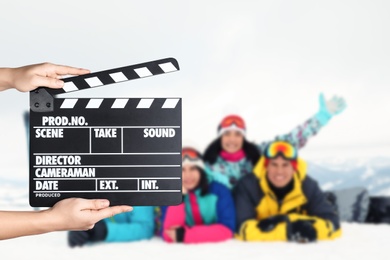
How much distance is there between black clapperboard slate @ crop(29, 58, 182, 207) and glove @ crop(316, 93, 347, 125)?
3.10 metres

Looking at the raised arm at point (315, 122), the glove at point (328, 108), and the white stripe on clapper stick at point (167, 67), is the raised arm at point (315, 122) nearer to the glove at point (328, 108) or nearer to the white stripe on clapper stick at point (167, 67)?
the glove at point (328, 108)

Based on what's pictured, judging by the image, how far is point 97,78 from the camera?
6.29 feet

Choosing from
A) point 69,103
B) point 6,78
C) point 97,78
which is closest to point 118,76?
point 97,78

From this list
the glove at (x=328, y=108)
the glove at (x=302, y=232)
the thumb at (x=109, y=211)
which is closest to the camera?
the thumb at (x=109, y=211)

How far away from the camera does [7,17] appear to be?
455 centimetres

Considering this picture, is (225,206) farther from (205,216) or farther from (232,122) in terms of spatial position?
(232,122)

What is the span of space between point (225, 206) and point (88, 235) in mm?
909

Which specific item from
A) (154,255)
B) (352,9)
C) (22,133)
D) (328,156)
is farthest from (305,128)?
(22,133)

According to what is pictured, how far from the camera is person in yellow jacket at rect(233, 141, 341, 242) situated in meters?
4.31

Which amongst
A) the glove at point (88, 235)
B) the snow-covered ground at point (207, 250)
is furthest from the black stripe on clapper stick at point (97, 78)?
the glove at point (88, 235)

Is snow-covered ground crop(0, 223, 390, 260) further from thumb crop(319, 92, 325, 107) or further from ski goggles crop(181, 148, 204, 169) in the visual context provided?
thumb crop(319, 92, 325, 107)

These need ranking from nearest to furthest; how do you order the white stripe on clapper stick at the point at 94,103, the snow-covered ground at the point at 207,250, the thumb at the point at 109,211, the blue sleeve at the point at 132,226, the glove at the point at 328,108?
the thumb at the point at 109,211 → the white stripe on clapper stick at the point at 94,103 → the snow-covered ground at the point at 207,250 → the blue sleeve at the point at 132,226 → the glove at the point at 328,108

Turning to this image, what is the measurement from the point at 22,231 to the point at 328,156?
3.50 metres

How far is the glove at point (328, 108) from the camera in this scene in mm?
4879
